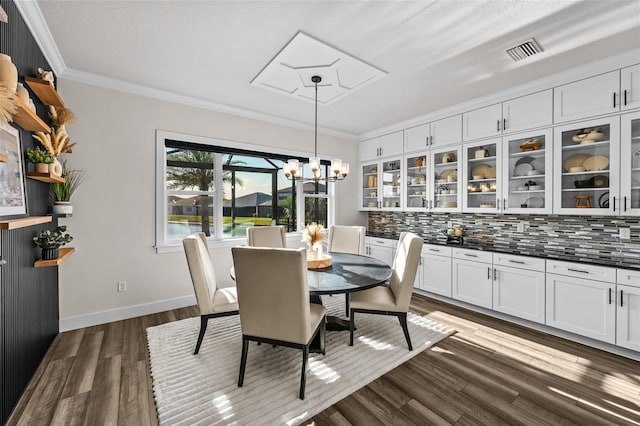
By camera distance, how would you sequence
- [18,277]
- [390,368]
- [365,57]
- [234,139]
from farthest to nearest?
[234,139] < [365,57] < [390,368] < [18,277]

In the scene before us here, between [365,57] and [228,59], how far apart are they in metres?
1.28

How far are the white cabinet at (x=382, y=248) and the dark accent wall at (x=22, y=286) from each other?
371 cm

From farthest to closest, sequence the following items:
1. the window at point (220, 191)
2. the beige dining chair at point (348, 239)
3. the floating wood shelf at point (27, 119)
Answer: the beige dining chair at point (348, 239), the window at point (220, 191), the floating wood shelf at point (27, 119)

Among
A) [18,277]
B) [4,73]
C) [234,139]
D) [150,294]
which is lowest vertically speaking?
[150,294]

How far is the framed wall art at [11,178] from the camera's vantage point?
173 centimetres

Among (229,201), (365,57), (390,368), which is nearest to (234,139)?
(229,201)

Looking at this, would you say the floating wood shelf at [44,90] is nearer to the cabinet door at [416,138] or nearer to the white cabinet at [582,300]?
the cabinet door at [416,138]

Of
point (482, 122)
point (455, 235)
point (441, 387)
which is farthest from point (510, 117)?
point (441, 387)

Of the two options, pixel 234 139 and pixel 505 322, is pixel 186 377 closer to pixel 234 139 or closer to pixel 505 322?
pixel 234 139

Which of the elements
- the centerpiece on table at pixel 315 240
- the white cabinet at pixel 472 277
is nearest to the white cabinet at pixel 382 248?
the white cabinet at pixel 472 277

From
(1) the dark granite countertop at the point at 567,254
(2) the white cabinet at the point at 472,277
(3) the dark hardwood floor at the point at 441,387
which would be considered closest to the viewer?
(3) the dark hardwood floor at the point at 441,387

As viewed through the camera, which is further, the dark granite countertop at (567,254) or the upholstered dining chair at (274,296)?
the dark granite countertop at (567,254)

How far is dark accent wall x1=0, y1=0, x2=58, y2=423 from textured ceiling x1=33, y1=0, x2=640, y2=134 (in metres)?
0.31

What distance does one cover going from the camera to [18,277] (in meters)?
1.95
